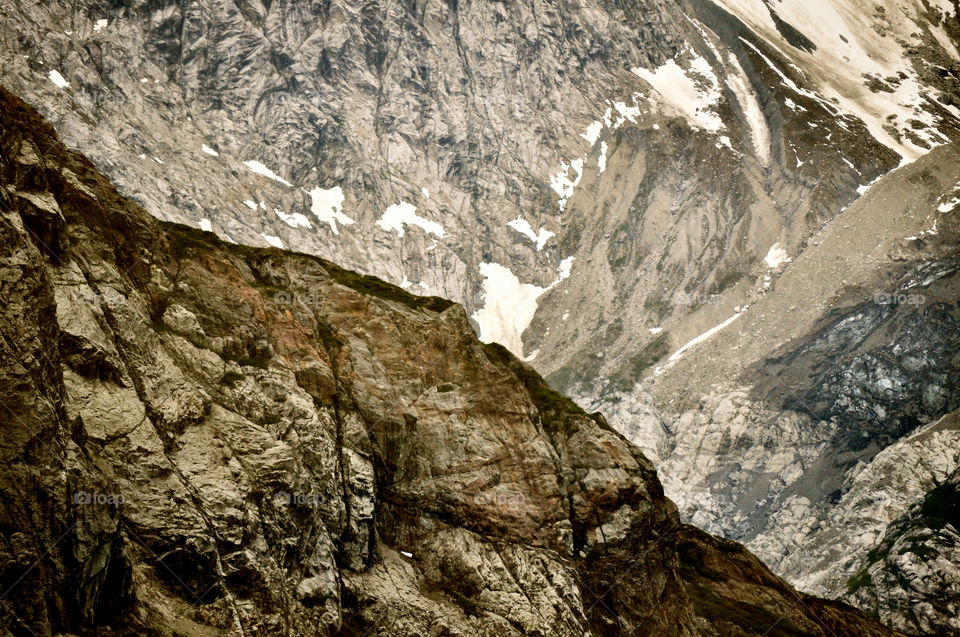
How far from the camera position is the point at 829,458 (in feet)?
498

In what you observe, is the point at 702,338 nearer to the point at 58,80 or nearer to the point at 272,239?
the point at 272,239

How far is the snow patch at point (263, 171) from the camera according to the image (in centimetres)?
19450

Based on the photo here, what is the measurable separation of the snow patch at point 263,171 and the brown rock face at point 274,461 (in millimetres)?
151833

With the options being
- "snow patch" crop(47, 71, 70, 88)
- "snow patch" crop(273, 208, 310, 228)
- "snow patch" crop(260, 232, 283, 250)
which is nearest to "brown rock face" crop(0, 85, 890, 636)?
"snow patch" crop(260, 232, 283, 250)

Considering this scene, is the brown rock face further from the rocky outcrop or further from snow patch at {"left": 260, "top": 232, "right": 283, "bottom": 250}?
snow patch at {"left": 260, "top": 232, "right": 283, "bottom": 250}

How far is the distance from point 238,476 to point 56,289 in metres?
8.87

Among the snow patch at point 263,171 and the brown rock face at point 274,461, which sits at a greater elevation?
the snow patch at point 263,171

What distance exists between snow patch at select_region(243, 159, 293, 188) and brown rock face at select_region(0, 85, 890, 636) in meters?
152

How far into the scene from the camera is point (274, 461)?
30.5 meters

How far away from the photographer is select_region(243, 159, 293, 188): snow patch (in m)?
194

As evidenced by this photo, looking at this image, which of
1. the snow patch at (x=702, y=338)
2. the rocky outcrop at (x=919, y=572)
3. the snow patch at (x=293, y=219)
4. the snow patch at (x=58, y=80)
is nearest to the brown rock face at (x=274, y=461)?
the rocky outcrop at (x=919, y=572)

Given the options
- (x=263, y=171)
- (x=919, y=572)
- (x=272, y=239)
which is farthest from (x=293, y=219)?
(x=919, y=572)

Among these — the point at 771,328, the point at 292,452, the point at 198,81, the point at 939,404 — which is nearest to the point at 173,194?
the point at 198,81

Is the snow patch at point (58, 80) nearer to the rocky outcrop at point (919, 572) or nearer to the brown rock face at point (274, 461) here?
the brown rock face at point (274, 461)
